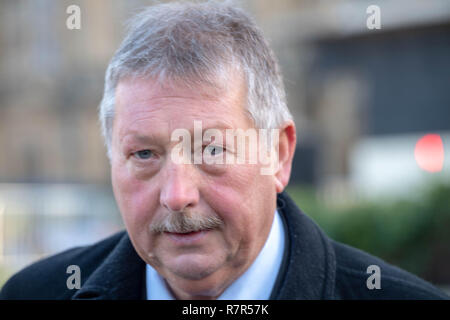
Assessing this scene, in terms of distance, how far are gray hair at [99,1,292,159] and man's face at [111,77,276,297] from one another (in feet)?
0.18

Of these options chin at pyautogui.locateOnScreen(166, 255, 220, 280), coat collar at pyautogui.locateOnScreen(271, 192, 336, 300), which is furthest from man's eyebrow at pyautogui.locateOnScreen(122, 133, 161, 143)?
coat collar at pyautogui.locateOnScreen(271, 192, 336, 300)

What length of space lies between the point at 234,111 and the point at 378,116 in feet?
Answer: 39.9

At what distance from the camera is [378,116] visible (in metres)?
13.6

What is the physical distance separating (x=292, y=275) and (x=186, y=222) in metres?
0.47

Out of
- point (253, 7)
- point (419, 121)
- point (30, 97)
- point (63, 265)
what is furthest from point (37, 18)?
point (63, 265)

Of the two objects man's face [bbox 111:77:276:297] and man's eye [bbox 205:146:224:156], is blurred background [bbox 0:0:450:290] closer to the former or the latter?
man's face [bbox 111:77:276:297]

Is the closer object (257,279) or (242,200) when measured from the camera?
(242,200)

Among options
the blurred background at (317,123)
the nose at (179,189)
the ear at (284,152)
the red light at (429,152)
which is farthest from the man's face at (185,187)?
→ the red light at (429,152)

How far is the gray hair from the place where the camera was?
6.32ft

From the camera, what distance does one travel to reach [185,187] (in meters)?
1.85

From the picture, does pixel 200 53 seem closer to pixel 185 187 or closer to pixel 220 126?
pixel 220 126

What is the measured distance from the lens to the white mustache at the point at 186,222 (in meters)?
1.88

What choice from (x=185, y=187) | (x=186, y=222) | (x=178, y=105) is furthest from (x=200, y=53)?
(x=186, y=222)

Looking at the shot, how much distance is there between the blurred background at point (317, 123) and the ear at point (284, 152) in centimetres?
77
